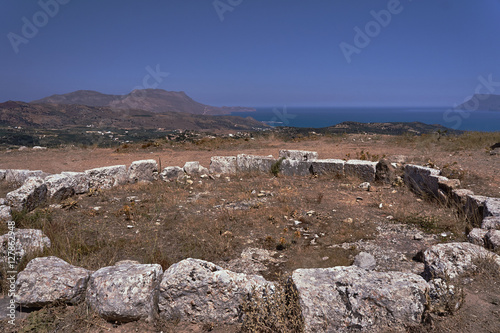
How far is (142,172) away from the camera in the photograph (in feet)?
31.8

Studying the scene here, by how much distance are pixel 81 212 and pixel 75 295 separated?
161 inches

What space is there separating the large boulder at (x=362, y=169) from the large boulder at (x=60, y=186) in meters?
8.08

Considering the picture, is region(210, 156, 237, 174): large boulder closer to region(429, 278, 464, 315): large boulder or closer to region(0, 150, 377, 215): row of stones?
region(0, 150, 377, 215): row of stones

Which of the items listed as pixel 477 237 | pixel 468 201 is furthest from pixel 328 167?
pixel 477 237

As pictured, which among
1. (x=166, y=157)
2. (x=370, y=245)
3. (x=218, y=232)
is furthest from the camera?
(x=166, y=157)

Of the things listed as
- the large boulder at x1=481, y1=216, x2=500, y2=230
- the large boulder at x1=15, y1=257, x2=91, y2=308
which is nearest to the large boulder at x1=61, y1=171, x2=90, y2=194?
the large boulder at x1=15, y1=257, x2=91, y2=308

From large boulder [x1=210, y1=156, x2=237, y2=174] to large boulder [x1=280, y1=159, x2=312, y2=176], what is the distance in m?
1.79

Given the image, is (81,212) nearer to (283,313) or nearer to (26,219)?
(26,219)

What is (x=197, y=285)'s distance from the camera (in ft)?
10.6

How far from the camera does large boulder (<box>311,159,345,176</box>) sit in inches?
384

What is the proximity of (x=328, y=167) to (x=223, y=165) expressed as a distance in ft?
12.3

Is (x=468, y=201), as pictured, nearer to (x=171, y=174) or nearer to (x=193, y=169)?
(x=193, y=169)

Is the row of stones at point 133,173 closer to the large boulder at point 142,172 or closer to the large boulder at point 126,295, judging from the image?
the large boulder at point 142,172

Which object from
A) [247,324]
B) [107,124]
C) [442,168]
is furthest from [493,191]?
[107,124]
